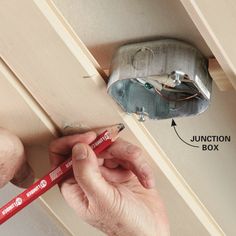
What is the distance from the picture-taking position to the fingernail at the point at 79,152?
58 cm

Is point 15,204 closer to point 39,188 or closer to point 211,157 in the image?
point 39,188

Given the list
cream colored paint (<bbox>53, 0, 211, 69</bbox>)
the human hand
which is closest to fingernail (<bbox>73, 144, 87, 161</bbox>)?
the human hand

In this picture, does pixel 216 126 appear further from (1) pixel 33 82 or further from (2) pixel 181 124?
(1) pixel 33 82

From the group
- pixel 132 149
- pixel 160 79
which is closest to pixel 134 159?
pixel 132 149

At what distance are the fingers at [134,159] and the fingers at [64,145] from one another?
3 cm

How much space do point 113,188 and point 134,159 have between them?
4cm

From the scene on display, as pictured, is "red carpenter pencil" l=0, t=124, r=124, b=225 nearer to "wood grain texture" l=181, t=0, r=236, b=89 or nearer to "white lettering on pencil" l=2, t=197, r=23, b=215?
"white lettering on pencil" l=2, t=197, r=23, b=215

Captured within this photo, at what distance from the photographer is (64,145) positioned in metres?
0.62

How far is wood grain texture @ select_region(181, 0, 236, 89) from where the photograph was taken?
1.46 feet

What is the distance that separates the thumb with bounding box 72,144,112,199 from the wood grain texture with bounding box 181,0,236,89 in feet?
0.63

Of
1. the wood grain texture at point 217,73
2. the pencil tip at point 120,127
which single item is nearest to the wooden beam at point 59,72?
the pencil tip at point 120,127

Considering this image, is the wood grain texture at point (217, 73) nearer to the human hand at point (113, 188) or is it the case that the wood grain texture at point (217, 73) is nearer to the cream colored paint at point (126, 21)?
the cream colored paint at point (126, 21)

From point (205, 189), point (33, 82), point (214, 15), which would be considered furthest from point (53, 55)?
point (205, 189)

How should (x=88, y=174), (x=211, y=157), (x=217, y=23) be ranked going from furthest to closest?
(x=211, y=157) < (x=88, y=174) < (x=217, y=23)
